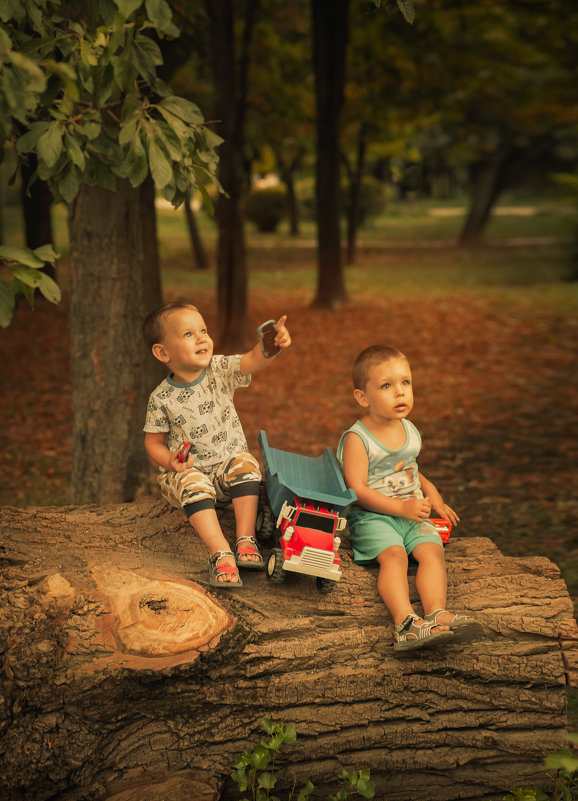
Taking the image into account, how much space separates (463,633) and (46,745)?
158 cm

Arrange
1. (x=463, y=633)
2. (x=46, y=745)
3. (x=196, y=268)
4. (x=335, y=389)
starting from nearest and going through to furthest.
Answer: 1. (x=46, y=745)
2. (x=463, y=633)
3. (x=335, y=389)
4. (x=196, y=268)

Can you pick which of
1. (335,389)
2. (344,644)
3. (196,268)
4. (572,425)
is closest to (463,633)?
(344,644)

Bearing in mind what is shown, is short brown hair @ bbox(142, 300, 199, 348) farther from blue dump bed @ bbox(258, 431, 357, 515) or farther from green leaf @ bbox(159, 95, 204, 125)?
green leaf @ bbox(159, 95, 204, 125)

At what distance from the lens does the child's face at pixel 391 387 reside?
3.73m

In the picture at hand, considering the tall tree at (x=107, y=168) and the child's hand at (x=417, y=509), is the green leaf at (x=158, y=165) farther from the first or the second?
the child's hand at (x=417, y=509)

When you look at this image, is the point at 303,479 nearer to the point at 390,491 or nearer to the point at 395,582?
the point at 390,491

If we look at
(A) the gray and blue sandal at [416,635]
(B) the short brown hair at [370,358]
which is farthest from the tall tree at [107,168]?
(A) the gray and blue sandal at [416,635]

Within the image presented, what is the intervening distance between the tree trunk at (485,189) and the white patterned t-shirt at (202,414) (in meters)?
24.3

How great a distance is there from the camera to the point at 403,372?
374 cm

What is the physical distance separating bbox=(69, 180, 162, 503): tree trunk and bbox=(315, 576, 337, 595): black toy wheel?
2714 mm

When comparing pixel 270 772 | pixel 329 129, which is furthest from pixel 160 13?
pixel 329 129

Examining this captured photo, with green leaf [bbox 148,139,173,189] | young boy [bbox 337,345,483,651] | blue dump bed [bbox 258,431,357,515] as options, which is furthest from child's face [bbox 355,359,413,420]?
green leaf [bbox 148,139,173,189]

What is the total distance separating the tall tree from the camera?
3.17 meters

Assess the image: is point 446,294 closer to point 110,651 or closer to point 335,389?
point 335,389
